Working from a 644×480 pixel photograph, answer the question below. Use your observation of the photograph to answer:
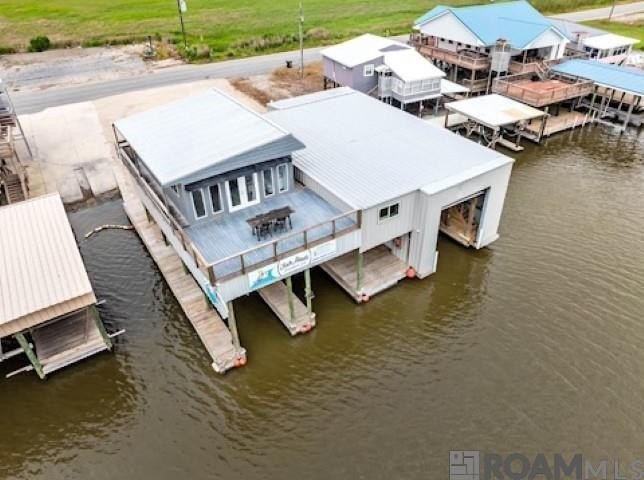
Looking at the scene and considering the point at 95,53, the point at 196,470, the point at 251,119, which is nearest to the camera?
the point at 196,470

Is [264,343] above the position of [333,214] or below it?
below

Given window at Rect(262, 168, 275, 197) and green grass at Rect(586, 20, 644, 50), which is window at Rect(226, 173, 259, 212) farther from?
green grass at Rect(586, 20, 644, 50)

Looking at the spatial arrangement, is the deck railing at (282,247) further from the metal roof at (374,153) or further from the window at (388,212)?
the window at (388,212)

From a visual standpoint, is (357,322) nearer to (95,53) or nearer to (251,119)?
(251,119)

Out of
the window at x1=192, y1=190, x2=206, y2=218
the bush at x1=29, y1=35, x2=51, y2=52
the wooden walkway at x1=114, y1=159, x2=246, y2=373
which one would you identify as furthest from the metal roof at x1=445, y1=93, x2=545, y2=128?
the bush at x1=29, y1=35, x2=51, y2=52

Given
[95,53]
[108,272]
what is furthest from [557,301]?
[95,53]

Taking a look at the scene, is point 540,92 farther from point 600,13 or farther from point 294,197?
point 600,13

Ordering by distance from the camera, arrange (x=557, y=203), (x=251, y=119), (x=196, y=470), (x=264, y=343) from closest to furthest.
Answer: (x=196, y=470)
(x=264, y=343)
(x=251, y=119)
(x=557, y=203)
